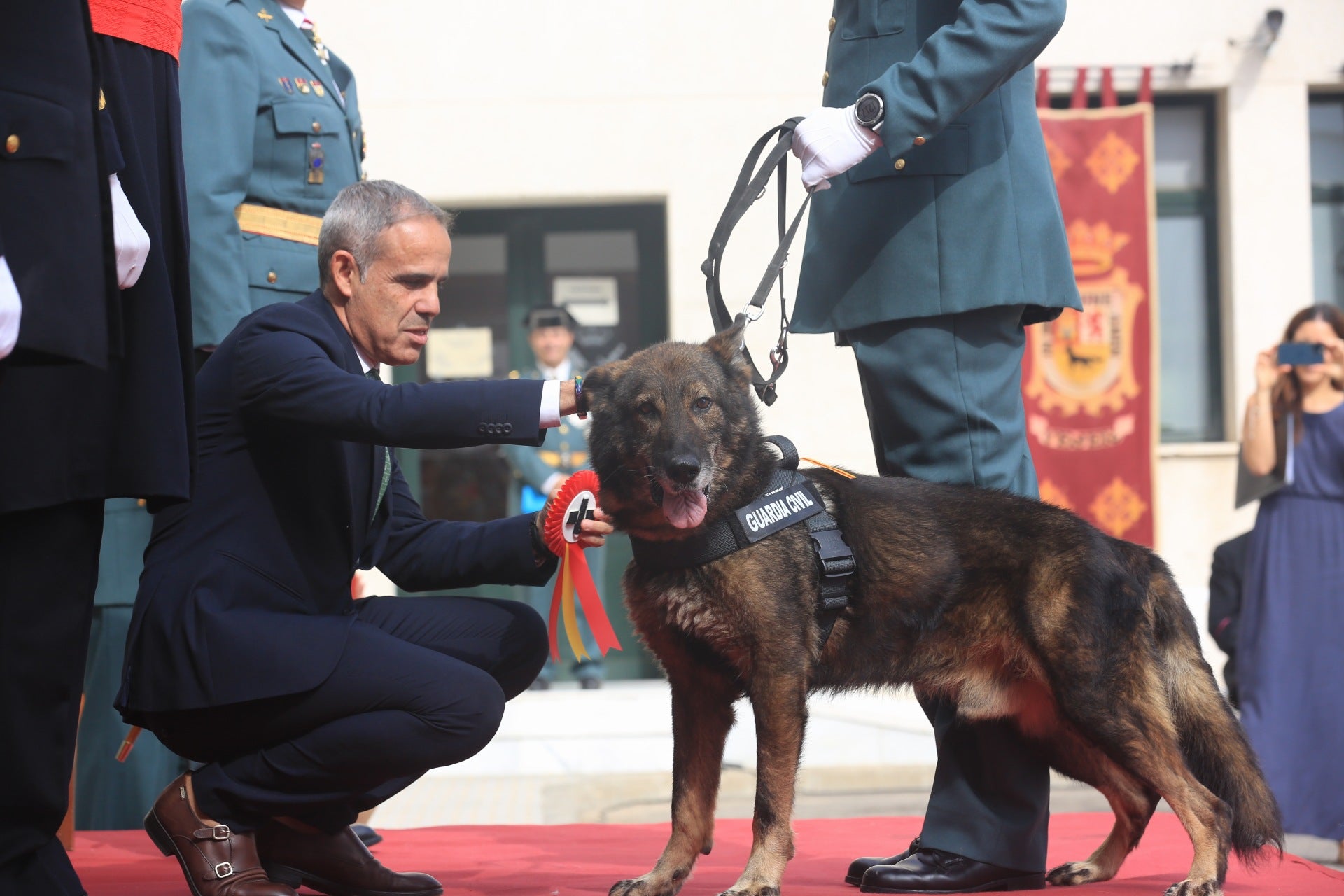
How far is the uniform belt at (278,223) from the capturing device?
3525 millimetres

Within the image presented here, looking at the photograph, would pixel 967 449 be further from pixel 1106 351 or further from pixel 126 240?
pixel 1106 351

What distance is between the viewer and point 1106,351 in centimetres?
834

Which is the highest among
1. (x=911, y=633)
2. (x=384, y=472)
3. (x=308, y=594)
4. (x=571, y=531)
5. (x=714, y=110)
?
(x=714, y=110)

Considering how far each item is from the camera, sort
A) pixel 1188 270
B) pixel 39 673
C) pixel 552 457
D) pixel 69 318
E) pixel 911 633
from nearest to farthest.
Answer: pixel 69 318, pixel 39 673, pixel 911 633, pixel 552 457, pixel 1188 270

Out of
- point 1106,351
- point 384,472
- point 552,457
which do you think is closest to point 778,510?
point 384,472

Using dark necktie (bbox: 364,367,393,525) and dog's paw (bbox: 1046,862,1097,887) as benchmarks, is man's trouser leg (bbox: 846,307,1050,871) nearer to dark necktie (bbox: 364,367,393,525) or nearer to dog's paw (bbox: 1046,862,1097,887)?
dog's paw (bbox: 1046,862,1097,887)

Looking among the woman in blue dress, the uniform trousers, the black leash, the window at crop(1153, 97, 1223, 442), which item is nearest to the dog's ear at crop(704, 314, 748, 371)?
the black leash

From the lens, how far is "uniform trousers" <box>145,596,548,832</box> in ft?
8.36

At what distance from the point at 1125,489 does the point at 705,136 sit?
360 cm

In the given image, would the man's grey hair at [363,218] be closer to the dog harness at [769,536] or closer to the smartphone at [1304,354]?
the dog harness at [769,536]

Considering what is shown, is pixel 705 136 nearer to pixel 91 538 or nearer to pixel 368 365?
pixel 368 365

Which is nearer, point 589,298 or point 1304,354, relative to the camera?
point 1304,354

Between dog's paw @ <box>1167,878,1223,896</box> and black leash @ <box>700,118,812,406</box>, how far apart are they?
1.29 meters

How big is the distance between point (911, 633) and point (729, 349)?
2.52 ft
